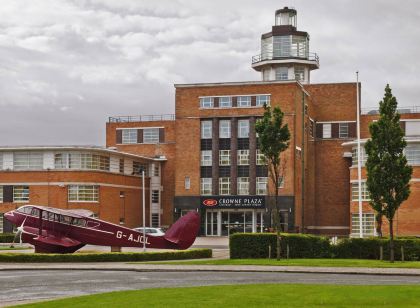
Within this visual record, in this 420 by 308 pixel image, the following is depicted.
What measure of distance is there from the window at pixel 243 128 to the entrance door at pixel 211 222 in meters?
8.95

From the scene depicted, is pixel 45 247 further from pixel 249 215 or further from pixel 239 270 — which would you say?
pixel 249 215

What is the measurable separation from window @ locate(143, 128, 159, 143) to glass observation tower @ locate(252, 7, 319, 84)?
14994 millimetres

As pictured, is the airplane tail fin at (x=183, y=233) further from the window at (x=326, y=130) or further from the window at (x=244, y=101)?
the window at (x=326, y=130)

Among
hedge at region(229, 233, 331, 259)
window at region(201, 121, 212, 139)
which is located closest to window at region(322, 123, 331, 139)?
window at region(201, 121, 212, 139)

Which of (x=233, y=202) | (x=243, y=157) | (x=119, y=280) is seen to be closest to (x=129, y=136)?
(x=243, y=157)

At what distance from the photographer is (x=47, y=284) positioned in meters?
29.1

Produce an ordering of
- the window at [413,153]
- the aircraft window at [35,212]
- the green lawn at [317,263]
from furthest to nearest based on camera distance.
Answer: the window at [413,153] → the aircraft window at [35,212] → the green lawn at [317,263]

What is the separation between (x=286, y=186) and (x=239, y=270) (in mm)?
44249

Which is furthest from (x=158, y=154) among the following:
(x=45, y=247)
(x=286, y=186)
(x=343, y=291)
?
(x=343, y=291)

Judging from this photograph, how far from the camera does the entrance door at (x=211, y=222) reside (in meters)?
83.7

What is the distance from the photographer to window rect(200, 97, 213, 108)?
8356 cm

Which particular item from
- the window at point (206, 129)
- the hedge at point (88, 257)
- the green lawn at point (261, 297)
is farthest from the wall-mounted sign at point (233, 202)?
the green lawn at point (261, 297)

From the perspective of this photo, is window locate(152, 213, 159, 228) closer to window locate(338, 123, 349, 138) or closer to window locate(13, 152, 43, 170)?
window locate(13, 152, 43, 170)

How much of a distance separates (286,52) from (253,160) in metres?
16.6
